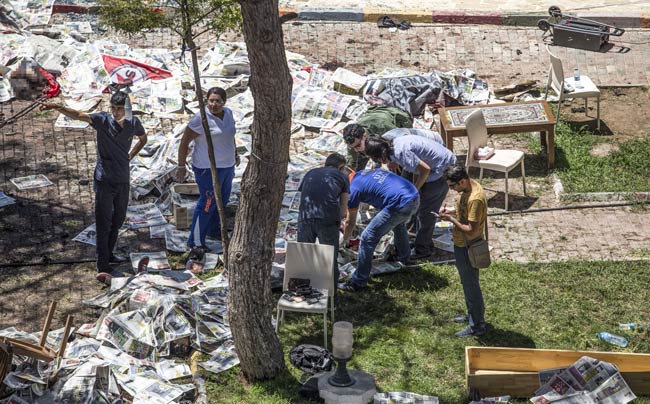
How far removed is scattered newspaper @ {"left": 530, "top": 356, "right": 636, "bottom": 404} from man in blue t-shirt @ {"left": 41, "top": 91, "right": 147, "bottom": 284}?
→ 4.12 meters

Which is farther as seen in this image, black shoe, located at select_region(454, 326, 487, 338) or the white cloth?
the white cloth

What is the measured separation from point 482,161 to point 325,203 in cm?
295

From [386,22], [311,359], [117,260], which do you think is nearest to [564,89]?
[386,22]

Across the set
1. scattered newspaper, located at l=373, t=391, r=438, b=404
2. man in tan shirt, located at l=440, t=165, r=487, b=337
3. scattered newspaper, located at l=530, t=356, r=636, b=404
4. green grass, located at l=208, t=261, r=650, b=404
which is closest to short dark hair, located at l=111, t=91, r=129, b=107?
green grass, located at l=208, t=261, r=650, b=404

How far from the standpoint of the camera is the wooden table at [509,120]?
39.2ft

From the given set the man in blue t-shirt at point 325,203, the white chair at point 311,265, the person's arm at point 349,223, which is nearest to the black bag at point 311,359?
the white chair at point 311,265

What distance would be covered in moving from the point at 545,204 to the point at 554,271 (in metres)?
1.65

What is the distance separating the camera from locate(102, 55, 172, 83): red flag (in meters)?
13.9

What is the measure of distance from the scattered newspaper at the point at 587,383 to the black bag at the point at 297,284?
2.13 meters

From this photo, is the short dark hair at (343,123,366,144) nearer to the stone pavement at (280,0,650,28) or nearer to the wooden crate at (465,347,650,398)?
the wooden crate at (465,347,650,398)

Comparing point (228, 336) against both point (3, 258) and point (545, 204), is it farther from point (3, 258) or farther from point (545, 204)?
point (545, 204)

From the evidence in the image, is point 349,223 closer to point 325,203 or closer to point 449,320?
point 325,203

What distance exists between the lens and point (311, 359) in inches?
329

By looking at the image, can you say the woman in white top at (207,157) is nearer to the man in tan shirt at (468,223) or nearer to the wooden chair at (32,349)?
the wooden chair at (32,349)
